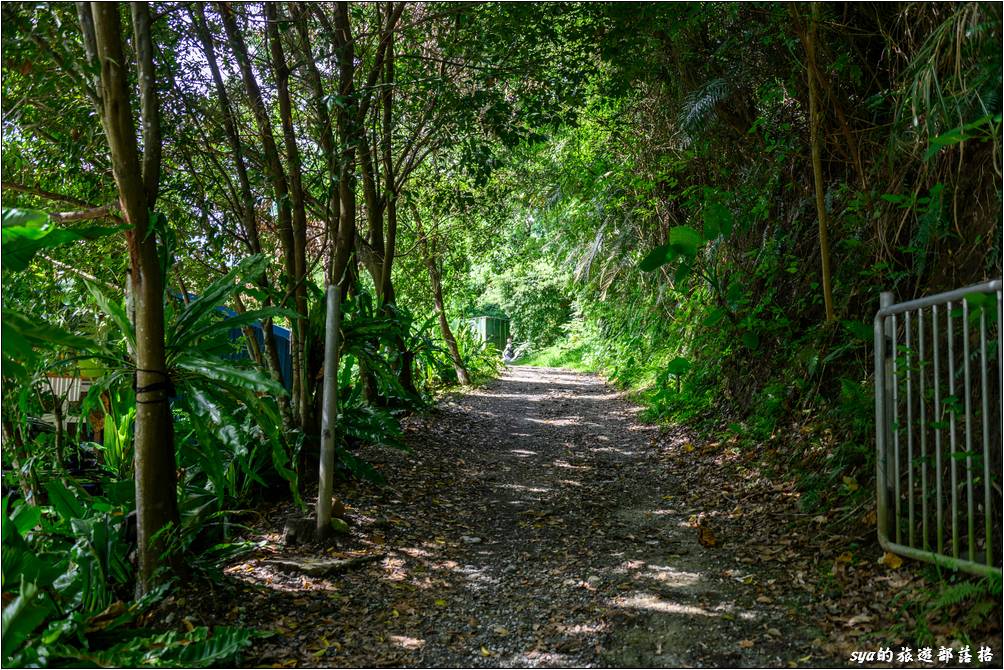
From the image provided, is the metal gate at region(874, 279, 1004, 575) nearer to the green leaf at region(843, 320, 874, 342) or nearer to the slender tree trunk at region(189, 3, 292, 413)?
the green leaf at region(843, 320, 874, 342)

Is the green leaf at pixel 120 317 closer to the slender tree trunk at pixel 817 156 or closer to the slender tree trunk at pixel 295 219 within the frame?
the slender tree trunk at pixel 295 219

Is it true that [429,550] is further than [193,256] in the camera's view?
No

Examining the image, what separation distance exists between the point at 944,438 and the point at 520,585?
2361mm

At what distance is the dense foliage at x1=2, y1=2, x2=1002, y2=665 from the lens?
348cm

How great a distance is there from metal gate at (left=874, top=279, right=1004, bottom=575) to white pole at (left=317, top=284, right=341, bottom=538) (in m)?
3.08

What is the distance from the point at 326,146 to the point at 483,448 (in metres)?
3.48

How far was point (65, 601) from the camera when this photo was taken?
3.34 metres

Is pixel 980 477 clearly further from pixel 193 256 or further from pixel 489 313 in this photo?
pixel 489 313

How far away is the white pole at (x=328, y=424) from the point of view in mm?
4449

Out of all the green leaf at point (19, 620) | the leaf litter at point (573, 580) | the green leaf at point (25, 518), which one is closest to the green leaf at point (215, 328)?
the green leaf at point (25, 518)

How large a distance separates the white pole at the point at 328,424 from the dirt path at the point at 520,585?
0.23m

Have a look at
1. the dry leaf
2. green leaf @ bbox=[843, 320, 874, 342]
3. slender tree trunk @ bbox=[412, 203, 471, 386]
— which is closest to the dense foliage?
green leaf @ bbox=[843, 320, 874, 342]

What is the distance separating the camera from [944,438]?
12.4 ft

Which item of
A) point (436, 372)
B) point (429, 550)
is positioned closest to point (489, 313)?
point (436, 372)
